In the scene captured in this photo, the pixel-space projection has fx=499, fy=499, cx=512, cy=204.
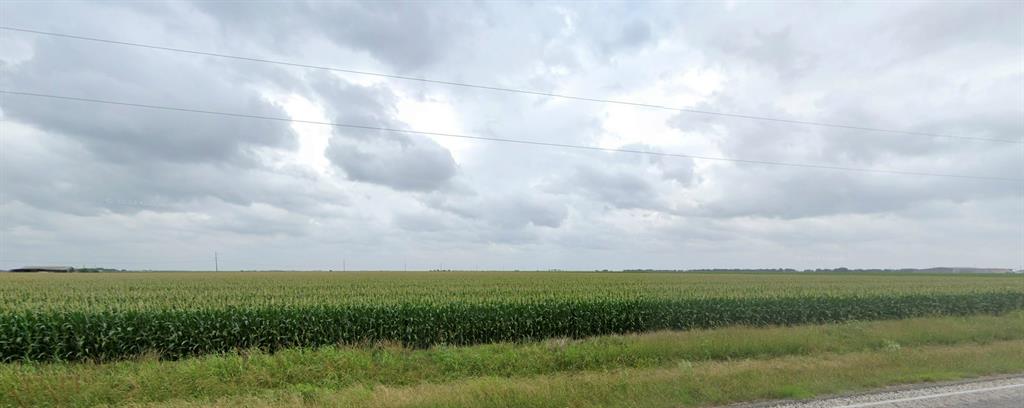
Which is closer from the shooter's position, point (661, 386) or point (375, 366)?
point (661, 386)

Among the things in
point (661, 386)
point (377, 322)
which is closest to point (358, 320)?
point (377, 322)

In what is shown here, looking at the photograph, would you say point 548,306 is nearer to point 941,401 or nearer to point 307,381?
point 307,381

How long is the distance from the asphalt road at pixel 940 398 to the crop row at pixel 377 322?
34.2 feet

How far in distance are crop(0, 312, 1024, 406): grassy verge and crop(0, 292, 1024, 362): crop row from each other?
0.95 m

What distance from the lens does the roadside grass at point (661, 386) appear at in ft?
24.7

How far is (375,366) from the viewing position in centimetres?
1090

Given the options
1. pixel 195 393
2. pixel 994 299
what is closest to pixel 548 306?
pixel 195 393

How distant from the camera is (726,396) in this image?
25.7ft

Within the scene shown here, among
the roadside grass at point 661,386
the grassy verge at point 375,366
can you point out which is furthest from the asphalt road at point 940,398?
the grassy verge at point 375,366

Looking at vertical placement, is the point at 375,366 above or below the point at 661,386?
below

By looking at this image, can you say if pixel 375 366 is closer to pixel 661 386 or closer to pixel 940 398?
pixel 661 386

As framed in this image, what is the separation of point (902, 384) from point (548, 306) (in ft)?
34.5

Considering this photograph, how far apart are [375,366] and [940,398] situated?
33.7 ft

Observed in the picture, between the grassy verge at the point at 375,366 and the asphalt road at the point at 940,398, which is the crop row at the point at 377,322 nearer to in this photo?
the grassy verge at the point at 375,366
